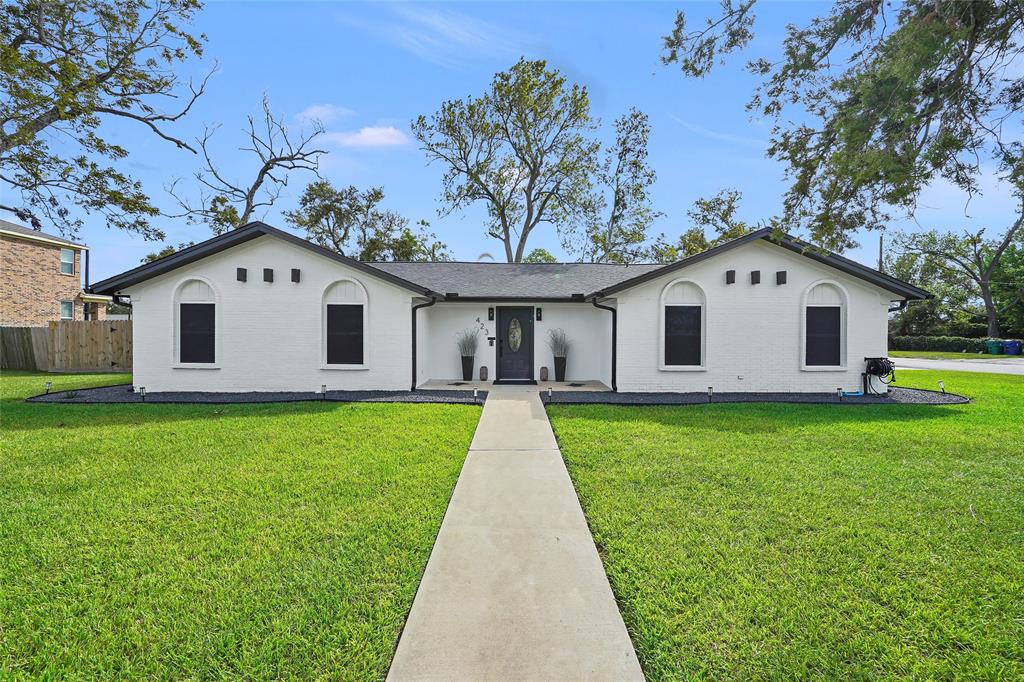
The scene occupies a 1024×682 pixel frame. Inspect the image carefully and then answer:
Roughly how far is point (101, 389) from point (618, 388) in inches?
529

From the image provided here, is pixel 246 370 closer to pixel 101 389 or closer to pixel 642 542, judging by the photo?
pixel 101 389

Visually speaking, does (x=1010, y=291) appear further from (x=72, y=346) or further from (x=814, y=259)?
(x=72, y=346)

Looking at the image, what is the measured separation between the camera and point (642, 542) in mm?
3525

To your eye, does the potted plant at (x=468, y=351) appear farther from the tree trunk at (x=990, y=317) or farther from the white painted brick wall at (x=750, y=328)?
the tree trunk at (x=990, y=317)

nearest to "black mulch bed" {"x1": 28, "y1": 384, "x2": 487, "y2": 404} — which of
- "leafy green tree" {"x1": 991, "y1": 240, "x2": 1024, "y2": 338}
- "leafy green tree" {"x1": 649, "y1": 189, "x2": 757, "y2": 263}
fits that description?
"leafy green tree" {"x1": 649, "y1": 189, "x2": 757, "y2": 263}

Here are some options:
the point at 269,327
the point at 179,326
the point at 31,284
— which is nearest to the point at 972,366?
the point at 269,327

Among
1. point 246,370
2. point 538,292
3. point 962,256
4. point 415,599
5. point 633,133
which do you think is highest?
point 633,133

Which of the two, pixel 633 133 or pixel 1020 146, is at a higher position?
pixel 633 133

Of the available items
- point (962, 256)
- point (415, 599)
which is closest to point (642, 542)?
point (415, 599)

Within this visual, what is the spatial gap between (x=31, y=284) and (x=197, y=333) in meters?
20.3

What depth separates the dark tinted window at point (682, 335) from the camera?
442 inches

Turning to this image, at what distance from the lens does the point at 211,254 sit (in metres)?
11.0

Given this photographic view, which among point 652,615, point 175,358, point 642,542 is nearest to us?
point 652,615

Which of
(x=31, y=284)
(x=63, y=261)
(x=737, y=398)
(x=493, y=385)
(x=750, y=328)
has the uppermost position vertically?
(x=63, y=261)
